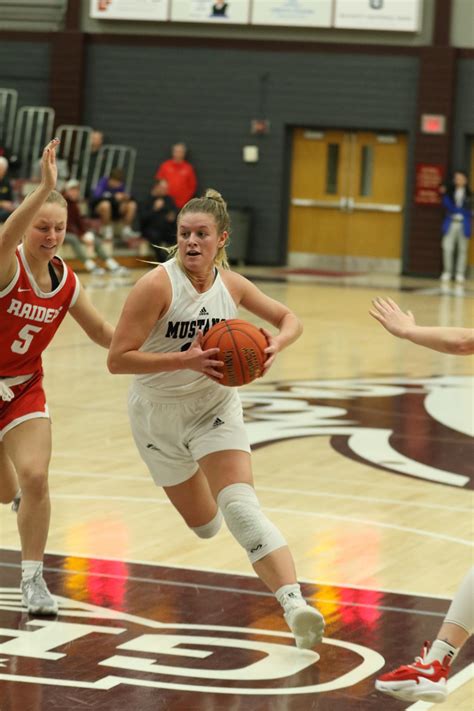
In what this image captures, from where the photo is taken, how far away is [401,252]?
23.4 metres

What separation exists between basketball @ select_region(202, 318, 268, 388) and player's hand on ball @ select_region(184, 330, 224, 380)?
0.03 m

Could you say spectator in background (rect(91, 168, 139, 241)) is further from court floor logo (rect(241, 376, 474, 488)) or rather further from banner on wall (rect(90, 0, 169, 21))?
court floor logo (rect(241, 376, 474, 488))

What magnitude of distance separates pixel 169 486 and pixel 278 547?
0.68 m

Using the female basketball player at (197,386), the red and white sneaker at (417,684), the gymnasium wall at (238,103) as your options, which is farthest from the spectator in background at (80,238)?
the red and white sneaker at (417,684)

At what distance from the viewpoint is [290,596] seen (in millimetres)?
4855

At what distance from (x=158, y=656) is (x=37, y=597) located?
67 cm

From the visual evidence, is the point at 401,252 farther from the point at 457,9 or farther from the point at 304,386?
the point at 304,386

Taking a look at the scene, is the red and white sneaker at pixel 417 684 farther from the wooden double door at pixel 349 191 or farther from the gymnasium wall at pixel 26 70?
the gymnasium wall at pixel 26 70

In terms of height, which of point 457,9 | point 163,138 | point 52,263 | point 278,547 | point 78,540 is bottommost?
point 78,540

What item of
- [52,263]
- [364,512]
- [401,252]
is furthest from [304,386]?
[401,252]

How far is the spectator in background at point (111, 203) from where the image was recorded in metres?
21.9

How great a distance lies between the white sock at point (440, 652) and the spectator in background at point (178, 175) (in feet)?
63.7

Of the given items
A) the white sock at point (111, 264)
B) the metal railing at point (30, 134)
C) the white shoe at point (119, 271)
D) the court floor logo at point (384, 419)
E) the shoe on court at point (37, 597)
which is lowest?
the shoe on court at point (37, 597)

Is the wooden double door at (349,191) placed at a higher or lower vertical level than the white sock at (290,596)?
higher
